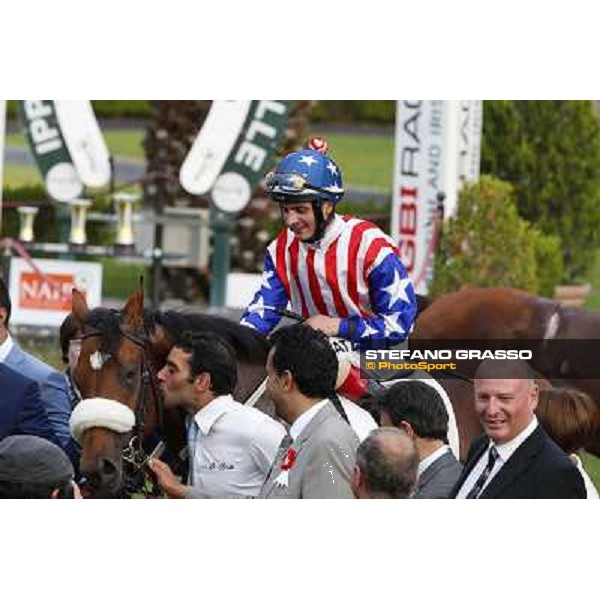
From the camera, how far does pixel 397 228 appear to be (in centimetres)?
1176

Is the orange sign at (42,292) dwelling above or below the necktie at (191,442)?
above

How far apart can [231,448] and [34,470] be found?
4.70 feet

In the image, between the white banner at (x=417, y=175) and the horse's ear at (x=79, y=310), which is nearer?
the horse's ear at (x=79, y=310)

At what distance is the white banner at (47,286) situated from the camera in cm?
1028

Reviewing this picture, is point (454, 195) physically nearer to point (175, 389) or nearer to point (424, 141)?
point (424, 141)

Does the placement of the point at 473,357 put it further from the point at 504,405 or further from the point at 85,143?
the point at 85,143

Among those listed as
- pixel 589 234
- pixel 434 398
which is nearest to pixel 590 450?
pixel 434 398

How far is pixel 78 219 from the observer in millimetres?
11625

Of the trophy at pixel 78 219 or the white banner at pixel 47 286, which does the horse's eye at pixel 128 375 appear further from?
the trophy at pixel 78 219

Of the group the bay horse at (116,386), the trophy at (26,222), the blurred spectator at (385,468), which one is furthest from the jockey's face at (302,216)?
the trophy at (26,222)

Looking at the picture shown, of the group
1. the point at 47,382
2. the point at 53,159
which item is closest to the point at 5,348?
the point at 47,382

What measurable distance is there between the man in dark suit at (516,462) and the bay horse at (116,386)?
101cm

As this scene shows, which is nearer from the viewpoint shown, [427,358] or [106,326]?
[106,326]

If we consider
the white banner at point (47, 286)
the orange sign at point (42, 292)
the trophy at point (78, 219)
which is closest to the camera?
the white banner at point (47, 286)
